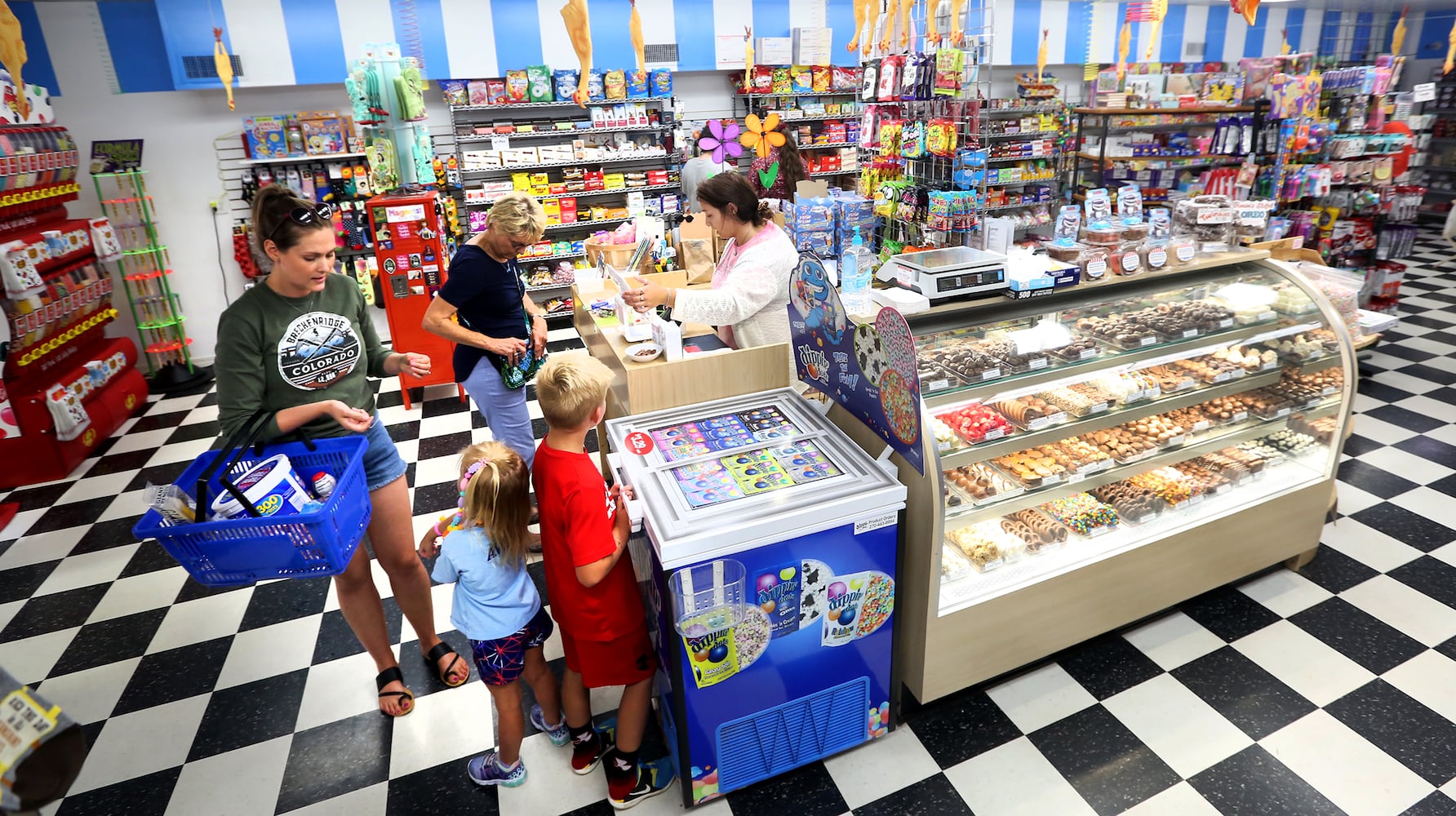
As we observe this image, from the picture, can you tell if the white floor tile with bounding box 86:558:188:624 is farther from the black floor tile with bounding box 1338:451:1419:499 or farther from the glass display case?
the black floor tile with bounding box 1338:451:1419:499

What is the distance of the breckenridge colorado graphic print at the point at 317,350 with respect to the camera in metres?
2.28

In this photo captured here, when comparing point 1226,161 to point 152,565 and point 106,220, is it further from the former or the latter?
point 106,220

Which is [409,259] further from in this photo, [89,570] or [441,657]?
[441,657]

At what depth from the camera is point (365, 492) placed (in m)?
2.42

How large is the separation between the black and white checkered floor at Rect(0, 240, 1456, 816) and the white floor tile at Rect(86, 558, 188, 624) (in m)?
0.01

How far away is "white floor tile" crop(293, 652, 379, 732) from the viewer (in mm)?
2820

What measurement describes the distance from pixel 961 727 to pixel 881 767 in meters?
0.36

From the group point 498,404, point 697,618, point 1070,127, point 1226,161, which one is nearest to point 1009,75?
point 1070,127

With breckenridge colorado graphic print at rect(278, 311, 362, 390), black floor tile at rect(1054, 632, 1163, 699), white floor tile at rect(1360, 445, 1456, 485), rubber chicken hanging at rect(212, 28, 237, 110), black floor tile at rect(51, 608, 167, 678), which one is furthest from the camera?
rubber chicken hanging at rect(212, 28, 237, 110)

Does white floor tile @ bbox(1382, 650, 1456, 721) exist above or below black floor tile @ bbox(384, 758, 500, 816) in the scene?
above

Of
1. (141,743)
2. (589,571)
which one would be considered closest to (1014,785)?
(589,571)

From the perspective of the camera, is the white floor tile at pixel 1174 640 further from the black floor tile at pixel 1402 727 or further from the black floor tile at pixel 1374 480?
the black floor tile at pixel 1374 480

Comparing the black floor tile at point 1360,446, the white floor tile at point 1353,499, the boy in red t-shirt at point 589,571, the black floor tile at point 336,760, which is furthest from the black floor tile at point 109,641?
the black floor tile at point 1360,446

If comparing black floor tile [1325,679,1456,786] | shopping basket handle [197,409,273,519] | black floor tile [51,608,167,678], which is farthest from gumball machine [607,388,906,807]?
black floor tile [51,608,167,678]
